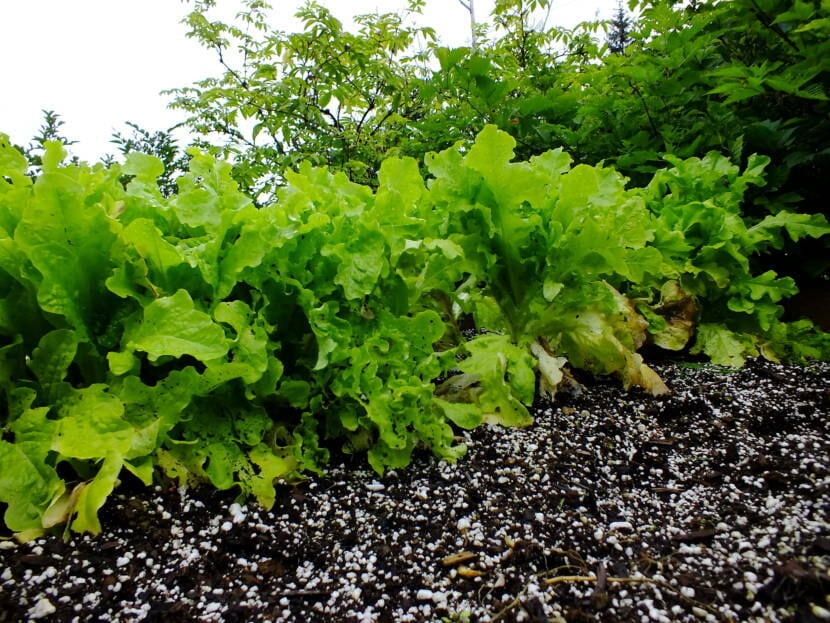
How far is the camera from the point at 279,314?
1.80m

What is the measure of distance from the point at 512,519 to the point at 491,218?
111cm

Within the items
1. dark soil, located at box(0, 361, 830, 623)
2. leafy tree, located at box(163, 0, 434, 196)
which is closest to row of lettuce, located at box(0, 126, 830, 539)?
dark soil, located at box(0, 361, 830, 623)

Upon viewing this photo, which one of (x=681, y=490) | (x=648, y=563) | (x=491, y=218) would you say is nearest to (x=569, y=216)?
(x=491, y=218)

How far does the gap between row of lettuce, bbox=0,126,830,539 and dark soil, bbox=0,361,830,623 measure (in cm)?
10

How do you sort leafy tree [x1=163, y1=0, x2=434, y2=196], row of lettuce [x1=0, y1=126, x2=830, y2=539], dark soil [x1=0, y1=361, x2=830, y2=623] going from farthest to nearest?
1. leafy tree [x1=163, y1=0, x2=434, y2=196]
2. row of lettuce [x1=0, y1=126, x2=830, y2=539]
3. dark soil [x1=0, y1=361, x2=830, y2=623]

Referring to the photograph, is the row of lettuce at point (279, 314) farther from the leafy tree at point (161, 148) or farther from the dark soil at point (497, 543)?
the leafy tree at point (161, 148)

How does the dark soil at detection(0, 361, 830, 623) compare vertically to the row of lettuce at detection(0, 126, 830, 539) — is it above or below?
below

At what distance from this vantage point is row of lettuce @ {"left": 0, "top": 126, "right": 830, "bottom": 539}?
1.41m

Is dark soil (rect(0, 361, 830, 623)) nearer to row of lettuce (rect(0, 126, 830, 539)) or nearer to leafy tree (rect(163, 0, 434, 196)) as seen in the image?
row of lettuce (rect(0, 126, 830, 539))

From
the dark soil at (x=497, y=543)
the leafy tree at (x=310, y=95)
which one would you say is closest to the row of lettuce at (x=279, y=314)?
the dark soil at (x=497, y=543)

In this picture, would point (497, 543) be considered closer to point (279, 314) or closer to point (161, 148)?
point (279, 314)

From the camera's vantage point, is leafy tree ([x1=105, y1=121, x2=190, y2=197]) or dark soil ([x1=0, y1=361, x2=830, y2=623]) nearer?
dark soil ([x1=0, y1=361, x2=830, y2=623])

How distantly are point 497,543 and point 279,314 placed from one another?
3.20 feet

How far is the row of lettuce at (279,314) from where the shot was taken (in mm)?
1413
